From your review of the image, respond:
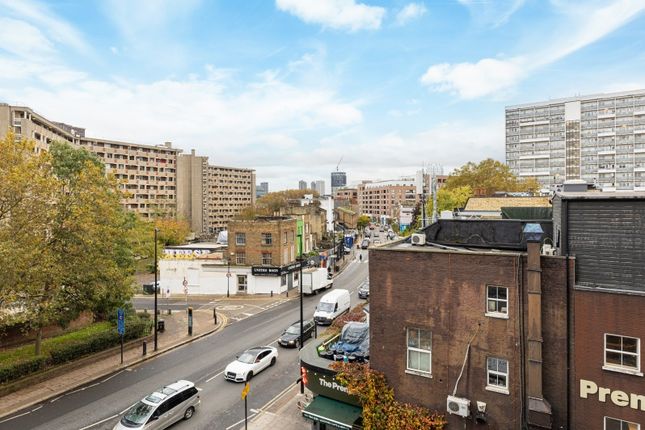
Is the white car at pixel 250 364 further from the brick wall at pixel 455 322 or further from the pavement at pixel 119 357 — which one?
the brick wall at pixel 455 322

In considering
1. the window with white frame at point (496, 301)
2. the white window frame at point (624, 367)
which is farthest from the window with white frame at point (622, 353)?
the window with white frame at point (496, 301)

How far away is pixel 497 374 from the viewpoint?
12477mm

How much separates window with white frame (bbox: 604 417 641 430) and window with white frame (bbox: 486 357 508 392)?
104 inches

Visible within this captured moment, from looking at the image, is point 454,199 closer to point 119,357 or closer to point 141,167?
point 119,357

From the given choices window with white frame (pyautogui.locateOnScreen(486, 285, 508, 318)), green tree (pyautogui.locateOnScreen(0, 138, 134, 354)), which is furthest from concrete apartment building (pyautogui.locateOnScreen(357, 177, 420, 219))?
window with white frame (pyautogui.locateOnScreen(486, 285, 508, 318))

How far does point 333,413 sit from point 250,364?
8.67 meters

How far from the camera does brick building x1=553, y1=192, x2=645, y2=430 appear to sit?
10.9m

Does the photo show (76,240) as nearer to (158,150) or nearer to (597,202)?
(597,202)

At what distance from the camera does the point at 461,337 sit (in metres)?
12.9

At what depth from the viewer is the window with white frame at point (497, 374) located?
1241cm

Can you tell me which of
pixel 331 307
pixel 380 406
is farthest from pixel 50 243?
pixel 331 307

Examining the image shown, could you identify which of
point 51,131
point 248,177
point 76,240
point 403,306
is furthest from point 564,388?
point 248,177

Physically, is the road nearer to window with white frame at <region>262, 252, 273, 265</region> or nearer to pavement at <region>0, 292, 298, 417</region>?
pavement at <region>0, 292, 298, 417</region>

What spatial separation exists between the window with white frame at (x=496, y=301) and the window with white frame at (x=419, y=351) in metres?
2.18
